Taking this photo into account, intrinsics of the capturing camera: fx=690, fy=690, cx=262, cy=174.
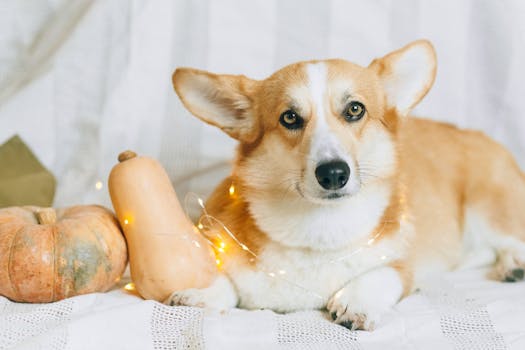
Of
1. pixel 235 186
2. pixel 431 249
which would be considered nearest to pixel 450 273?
pixel 431 249

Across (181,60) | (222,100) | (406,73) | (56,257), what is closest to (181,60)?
(181,60)

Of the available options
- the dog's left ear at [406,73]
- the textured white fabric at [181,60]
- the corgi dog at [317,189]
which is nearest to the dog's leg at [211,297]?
the corgi dog at [317,189]

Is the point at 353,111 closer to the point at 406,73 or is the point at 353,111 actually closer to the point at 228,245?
the point at 406,73

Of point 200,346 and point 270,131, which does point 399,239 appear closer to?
point 270,131

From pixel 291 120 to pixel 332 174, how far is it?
0.76ft

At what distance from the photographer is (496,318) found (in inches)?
64.2

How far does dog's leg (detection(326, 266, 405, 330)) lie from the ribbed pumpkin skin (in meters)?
0.57

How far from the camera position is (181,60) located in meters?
2.71

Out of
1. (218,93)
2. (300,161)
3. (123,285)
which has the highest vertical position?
(218,93)

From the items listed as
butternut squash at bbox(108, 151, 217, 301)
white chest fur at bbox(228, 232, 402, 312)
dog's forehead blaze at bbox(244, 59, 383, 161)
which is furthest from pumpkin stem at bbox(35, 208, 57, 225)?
dog's forehead blaze at bbox(244, 59, 383, 161)

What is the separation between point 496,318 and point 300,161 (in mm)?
593

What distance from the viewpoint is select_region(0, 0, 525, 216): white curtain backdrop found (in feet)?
8.59

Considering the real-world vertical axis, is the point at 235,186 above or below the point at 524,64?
below

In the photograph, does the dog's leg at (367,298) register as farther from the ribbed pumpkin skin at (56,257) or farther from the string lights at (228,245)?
the ribbed pumpkin skin at (56,257)
